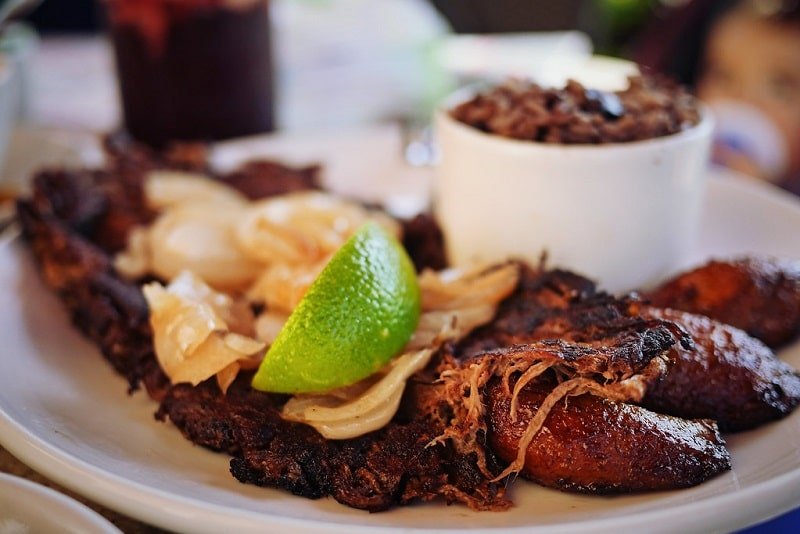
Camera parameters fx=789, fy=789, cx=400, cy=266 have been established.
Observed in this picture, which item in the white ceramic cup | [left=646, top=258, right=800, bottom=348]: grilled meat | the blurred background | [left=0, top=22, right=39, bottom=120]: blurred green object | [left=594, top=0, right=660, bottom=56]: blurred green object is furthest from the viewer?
[left=594, top=0, right=660, bottom=56]: blurred green object

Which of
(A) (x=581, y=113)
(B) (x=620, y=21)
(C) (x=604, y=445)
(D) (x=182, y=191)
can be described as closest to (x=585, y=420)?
(C) (x=604, y=445)

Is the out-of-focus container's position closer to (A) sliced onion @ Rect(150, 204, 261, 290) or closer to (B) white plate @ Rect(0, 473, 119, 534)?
(A) sliced onion @ Rect(150, 204, 261, 290)

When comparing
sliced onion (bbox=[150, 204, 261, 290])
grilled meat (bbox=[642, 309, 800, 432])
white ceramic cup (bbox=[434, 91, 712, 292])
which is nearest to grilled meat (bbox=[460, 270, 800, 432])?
grilled meat (bbox=[642, 309, 800, 432])

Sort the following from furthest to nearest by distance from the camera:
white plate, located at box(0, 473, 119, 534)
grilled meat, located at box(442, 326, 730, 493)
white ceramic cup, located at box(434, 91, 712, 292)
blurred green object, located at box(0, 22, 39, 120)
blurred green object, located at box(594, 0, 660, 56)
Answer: blurred green object, located at box(594, 0, 660, 56)
blurred green object, located at box(0, 22, 39, 120)
white ceramic cup, located at box(434, 91, 712, 292)
grilled meat, located at box(442, 326, 730, 493)
white plate, located at box(0, 473, 119, 534)

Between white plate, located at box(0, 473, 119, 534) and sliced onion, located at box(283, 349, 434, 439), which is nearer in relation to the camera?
white plate, located at box(0, 473, 119, 534)

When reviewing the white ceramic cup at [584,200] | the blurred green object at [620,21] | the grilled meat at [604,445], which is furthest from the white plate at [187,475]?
the blurred green object at [620,21]

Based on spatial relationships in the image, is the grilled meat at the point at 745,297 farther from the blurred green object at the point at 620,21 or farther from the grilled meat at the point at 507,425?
the blurred green object at the point at 620,21

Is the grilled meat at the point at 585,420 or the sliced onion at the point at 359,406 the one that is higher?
the grilled meat at the point at 585,420
